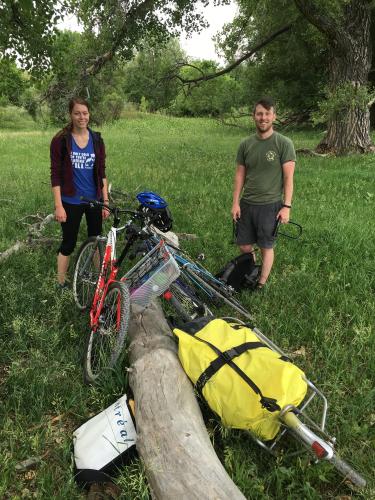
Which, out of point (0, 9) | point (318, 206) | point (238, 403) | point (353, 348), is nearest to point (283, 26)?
point (318, 206)

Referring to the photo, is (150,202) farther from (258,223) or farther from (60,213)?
(258,223)

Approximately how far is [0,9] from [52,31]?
1491mm

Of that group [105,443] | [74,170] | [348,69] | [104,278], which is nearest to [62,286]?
[104,278]

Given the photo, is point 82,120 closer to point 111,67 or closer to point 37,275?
point 37,275

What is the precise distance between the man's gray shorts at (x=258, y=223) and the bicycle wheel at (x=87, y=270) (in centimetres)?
174

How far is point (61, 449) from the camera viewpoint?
2.94 metres

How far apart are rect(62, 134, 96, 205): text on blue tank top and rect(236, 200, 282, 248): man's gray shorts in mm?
1839

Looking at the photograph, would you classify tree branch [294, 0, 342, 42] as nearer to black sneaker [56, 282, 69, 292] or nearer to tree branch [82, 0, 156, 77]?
tree branch [82, 0, 156, 77]

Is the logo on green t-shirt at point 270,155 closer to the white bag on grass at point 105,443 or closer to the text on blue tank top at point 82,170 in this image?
the text on blue tank top at point 82,170

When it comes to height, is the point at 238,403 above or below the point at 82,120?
below

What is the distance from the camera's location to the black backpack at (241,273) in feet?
16.4

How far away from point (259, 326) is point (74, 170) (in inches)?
105

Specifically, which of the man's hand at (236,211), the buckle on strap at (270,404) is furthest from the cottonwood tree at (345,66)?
the buckle on strap at (270,404)

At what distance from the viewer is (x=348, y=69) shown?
13.4 metres
